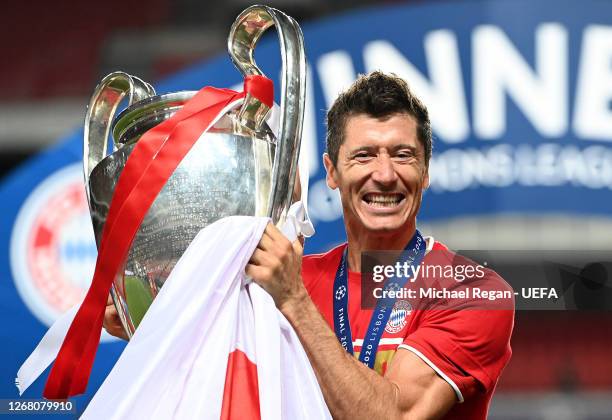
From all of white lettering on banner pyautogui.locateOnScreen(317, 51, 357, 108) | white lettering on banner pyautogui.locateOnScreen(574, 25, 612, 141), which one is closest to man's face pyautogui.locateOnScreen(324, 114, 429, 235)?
white lettering on banner pyautogui.locateOnScreen(317, 51, 357, 108)

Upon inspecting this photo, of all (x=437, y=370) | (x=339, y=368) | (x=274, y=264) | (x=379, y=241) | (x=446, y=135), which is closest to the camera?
(x=274, y=264)

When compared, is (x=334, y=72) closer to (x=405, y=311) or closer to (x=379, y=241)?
(x=379, y=241)

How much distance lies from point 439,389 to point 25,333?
909mm

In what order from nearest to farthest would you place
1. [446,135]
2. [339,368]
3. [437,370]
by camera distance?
[339,368]
[437,370]
[446,135]

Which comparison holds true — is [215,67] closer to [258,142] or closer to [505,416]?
[258,142]

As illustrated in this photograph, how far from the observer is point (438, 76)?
189cm

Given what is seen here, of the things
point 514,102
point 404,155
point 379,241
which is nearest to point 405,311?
point 379,241

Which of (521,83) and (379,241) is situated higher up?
(521,83)

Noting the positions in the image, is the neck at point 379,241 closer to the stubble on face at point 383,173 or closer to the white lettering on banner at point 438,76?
the stubble on face at point 383,173

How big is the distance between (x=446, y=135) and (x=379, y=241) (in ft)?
1.41

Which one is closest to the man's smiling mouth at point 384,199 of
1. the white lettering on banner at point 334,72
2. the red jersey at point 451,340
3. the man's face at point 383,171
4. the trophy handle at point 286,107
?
the man's face at point 383,171

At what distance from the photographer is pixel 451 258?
1.57 meters

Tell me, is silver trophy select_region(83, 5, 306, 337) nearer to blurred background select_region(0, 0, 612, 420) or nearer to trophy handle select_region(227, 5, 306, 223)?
trophy handle select_region(227, 5, 306, 223)

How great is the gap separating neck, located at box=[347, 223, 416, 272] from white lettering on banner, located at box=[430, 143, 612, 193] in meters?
0.37
